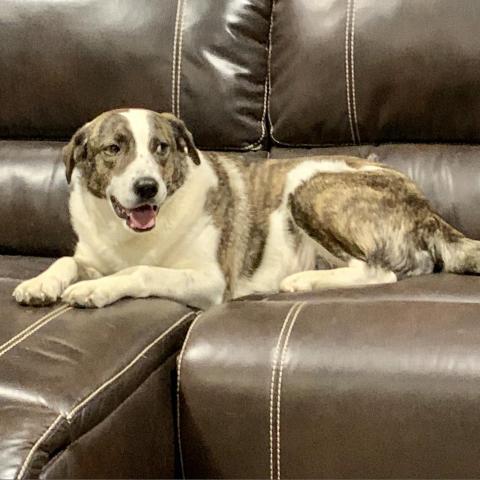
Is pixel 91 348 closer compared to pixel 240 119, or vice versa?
pixel 91 348

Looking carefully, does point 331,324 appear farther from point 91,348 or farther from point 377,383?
point 91,348

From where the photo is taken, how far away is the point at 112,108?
270 centimetres

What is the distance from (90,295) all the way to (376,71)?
1.02 m

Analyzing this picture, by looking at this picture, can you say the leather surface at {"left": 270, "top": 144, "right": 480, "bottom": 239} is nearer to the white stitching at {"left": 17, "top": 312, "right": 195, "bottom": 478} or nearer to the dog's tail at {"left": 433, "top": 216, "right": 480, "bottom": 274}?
the dog's tail at {"left": 433, "top": 216, "right": 480, "bottom": 274}

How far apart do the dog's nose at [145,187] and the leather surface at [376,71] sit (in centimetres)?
54

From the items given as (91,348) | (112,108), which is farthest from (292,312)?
(112,108)

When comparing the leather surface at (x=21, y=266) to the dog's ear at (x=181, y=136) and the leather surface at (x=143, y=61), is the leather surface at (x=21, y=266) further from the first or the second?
the dog's ear at (x=181, y=136)

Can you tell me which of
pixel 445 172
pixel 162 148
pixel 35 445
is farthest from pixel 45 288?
pixel 445 172

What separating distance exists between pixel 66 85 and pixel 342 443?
57.3 inches

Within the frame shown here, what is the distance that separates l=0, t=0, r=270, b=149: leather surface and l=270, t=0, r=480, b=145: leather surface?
0.29 ft

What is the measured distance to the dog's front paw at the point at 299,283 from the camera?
2.30 metres

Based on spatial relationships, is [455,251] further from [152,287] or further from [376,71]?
[152,287]

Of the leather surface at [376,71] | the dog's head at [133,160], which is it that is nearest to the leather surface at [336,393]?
the dog's head at [133,160]

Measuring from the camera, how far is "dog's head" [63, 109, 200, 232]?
228 centimetres
